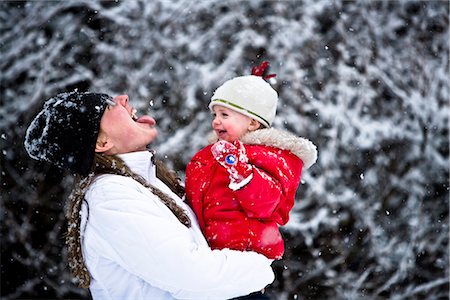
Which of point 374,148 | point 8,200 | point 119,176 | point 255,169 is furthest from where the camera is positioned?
point 374,148

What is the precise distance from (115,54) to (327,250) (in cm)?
326

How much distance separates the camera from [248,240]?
192cm

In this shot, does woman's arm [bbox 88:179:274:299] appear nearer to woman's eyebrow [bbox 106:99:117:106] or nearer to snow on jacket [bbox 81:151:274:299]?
snow on jacket [bbox 81:151:274:299]

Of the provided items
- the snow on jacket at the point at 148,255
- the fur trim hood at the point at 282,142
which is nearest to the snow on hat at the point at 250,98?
the fur trim hood at the point at 282,142

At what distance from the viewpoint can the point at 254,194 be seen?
6.13 ft

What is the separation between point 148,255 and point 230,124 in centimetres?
81

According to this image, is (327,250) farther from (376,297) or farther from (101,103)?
(101,103)

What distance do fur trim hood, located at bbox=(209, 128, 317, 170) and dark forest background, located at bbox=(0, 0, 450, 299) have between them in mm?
3467

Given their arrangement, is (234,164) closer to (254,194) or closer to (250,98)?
(254,194)

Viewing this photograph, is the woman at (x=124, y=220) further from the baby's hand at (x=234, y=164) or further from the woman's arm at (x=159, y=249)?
the baby's hand at (x=234, y=164)

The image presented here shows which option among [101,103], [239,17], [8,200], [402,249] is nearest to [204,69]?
[239,17]

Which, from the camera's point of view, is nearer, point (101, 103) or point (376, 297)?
point (101, 103)

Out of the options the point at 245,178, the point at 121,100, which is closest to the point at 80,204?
the point at 121,100

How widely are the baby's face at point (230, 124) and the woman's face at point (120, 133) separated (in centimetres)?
36
